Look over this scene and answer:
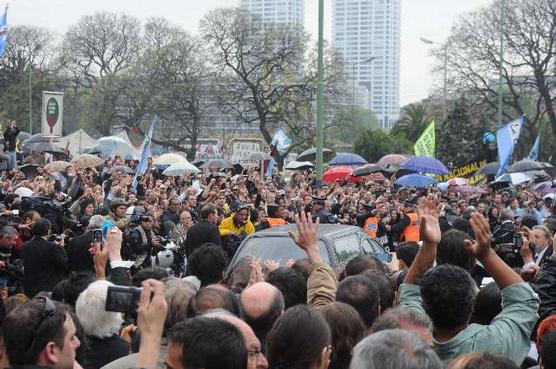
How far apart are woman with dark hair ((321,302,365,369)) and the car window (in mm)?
5186

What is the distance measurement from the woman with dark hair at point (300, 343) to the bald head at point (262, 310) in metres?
0.65

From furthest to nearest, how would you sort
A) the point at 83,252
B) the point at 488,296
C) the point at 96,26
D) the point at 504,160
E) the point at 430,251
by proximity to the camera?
1. the point at 96,26
2. the point at 504,160
3. the point at 83,252
4. the point at 488,296
5. the point at 430,251

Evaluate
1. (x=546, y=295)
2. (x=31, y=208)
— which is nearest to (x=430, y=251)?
(x=546, y=295)

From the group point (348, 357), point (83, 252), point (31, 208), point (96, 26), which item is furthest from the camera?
point (96, 26)

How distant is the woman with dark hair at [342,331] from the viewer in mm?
3992

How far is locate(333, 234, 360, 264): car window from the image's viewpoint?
943 centimetres

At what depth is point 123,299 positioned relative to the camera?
10.3ft

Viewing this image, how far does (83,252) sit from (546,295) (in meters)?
5.01

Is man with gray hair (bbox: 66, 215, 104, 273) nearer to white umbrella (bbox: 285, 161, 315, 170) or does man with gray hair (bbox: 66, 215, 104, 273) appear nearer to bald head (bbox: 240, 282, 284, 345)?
bald head (bbox: 240, 282, 284, 345)

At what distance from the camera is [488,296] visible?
16.0 feet

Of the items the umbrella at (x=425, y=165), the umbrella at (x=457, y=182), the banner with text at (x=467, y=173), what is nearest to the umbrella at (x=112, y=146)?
the banner with text at (x=467, y=173)

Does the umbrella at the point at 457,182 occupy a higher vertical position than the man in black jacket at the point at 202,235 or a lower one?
lower

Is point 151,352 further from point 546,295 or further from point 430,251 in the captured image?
point 546,295

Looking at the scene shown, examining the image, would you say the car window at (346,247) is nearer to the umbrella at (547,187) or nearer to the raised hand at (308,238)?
the raised hand at (308,238)
